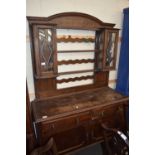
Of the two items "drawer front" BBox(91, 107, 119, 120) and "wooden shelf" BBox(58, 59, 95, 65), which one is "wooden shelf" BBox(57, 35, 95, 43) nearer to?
"wooden shelf" BBox(58, 59, 95, 65)

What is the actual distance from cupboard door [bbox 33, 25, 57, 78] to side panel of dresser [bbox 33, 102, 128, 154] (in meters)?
0.57

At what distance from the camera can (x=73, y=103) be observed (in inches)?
66.0

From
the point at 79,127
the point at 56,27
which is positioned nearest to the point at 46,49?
the point at 56,27

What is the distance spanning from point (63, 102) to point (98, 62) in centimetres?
79

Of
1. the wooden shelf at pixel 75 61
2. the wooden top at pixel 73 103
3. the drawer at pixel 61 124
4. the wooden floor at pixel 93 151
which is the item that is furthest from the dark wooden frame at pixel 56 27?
the wooden floor at pixel 93 151

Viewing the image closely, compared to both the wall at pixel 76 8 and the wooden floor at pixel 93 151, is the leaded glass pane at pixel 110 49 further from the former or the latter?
the wooden floor at pixel 93 151

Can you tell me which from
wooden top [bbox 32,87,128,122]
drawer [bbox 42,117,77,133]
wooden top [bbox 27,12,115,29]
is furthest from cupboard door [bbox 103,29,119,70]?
drawer [bbox 42,117,77,133]

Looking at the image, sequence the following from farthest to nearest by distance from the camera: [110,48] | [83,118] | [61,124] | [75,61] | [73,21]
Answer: [110,48]
[75,61]
[73,21]
[83,118]
[61,124]

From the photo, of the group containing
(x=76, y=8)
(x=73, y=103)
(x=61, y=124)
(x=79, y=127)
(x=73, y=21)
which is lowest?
(x=79, y=127)

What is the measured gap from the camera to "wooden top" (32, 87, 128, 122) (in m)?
1.45

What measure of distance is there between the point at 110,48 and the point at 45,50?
0.95m

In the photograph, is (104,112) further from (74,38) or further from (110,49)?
(74,38)
